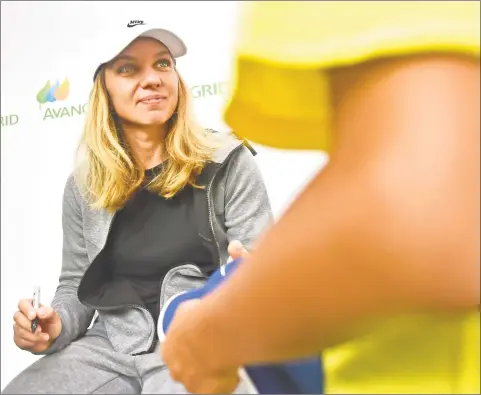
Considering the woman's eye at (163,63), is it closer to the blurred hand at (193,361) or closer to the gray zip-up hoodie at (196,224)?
the gray zip-up hoodie at (196,224)

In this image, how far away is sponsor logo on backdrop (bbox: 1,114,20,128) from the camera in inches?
50.9

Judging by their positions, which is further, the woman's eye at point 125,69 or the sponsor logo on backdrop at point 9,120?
the sponsor logo on backdrop at point 9,120

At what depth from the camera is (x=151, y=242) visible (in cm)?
81

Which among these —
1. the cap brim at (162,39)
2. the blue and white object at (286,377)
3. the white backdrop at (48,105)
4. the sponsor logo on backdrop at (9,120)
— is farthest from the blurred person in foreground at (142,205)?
the sponsor logo on backdrop at (9,120)

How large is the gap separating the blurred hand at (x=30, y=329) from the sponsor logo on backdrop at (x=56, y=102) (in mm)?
586

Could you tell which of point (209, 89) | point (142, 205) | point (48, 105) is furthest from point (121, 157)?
point (48, 105)

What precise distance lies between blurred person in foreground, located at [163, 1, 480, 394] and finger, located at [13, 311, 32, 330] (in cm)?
46

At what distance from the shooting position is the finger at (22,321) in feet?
2.31

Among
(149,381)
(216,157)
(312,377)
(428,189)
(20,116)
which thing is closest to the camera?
(428,189)

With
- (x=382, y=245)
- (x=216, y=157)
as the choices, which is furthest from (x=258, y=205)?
(x=382, y=245)

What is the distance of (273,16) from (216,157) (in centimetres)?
56

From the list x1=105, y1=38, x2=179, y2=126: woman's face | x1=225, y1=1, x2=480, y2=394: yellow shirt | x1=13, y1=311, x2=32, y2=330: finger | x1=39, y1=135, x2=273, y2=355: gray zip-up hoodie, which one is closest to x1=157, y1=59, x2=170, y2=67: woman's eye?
x1=105, y1=38, x2=179, y2=126: woman's face

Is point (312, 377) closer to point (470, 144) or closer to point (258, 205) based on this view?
point (470, 144)

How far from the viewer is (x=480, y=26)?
260mm
